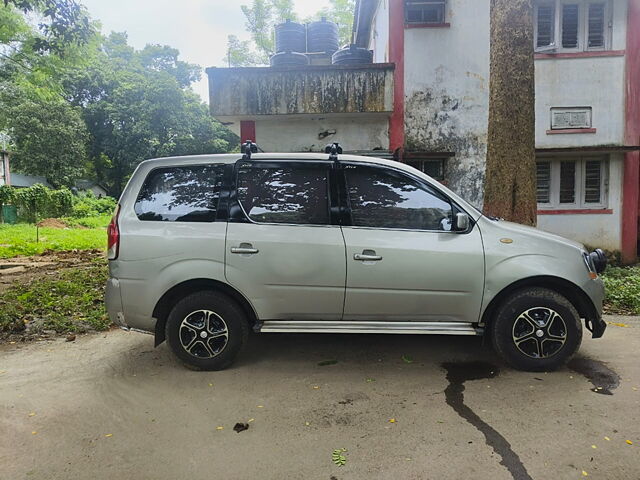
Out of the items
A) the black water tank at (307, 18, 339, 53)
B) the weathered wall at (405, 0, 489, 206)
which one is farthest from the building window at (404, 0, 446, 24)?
the black water tank at (307, 18, 339, 53)

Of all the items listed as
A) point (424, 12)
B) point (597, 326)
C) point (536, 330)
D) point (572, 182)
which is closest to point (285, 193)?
point (536, 330)

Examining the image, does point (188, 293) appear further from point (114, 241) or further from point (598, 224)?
point (598, 224)

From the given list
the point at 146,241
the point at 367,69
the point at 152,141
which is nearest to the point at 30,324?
the point at 146,241

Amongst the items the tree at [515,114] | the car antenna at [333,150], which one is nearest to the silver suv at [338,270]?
the car antenna at [333,150]

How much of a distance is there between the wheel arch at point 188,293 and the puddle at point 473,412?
Answer: 176 cm

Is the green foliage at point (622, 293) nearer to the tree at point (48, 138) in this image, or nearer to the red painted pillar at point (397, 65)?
the red painted pillar at point (397, 65)

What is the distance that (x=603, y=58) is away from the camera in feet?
31.9

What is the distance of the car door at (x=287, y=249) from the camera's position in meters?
4.00

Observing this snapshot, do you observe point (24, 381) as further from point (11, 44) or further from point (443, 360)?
point (11, 44)

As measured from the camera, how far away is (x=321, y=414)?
133 inches

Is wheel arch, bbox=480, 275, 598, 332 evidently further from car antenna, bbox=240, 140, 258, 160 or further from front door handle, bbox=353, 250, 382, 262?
car antenna, bbox=240, 140, 258, 160

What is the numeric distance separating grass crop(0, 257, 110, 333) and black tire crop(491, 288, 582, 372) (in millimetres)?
4517

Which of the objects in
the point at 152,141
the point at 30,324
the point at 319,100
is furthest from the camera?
the point at 152,141

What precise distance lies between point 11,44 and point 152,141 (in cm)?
1969
